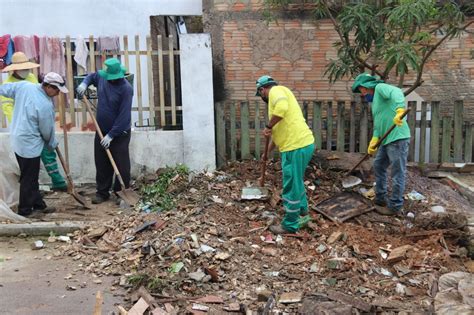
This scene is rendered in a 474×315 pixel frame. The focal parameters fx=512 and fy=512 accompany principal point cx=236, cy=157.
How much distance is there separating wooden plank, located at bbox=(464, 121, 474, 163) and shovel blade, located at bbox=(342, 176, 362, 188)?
217 centimetres

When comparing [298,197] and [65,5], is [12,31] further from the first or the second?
[298,197]

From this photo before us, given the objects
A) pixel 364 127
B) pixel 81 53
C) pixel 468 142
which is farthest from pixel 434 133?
pixel 81 53

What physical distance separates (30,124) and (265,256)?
3.27m

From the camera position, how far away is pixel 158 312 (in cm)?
405

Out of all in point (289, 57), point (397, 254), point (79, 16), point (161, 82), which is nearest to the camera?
point (397, 254)

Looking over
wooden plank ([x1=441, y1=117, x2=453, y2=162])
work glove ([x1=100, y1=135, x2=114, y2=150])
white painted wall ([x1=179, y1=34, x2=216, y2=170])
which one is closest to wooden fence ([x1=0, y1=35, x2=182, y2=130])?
white painted wall ([x1=179, y1=34, x2=216, y2=170])

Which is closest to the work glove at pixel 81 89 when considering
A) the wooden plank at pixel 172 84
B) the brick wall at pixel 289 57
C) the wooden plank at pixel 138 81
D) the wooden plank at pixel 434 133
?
the wooden plank at pixel 138 81

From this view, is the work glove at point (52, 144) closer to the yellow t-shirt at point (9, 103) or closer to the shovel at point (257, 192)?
the yellow t-shirt at point (9, 103)

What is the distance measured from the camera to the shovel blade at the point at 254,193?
6383mm

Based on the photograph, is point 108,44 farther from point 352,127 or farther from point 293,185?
point 293,185

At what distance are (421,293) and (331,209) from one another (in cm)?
182

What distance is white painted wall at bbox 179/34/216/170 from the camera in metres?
7.38

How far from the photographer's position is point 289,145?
5609 millimetres

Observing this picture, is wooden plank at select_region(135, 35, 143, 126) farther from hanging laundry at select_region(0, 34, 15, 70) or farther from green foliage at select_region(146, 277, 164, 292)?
green foliage at select_region(146, 277, 164, 292)
